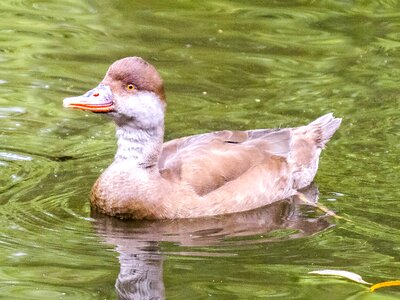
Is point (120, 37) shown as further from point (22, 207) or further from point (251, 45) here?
point (22, 207)

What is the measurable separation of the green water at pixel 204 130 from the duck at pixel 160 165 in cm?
17

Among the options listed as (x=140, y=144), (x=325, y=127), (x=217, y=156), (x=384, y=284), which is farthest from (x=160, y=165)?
(x=384, y=284)

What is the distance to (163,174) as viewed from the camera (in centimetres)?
1035

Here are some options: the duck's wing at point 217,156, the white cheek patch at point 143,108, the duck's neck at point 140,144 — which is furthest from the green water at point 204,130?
the white cheek patch at point 143,108

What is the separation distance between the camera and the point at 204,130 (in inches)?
474

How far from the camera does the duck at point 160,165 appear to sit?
397 inches

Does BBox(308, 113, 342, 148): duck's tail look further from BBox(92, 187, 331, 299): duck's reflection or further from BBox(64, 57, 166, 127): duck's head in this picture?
BBox(64, 57, 166, 127): duck's head

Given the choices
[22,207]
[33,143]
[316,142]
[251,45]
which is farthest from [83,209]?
[251,45]

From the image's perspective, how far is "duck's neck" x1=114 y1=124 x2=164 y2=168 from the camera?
10.4 m

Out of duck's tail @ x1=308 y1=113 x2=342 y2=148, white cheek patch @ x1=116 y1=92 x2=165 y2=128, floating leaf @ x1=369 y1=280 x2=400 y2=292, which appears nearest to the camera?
floating leaf @ x1=369 y1=280 x2=400 y2=292

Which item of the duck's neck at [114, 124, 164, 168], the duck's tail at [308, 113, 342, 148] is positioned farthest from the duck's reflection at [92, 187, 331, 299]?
the duck's tail at [308, 113, 342, 148]

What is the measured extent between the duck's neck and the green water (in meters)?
0.59

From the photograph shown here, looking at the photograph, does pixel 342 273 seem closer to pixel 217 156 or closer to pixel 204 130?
pixel 217 156

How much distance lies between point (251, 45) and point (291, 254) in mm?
5874
